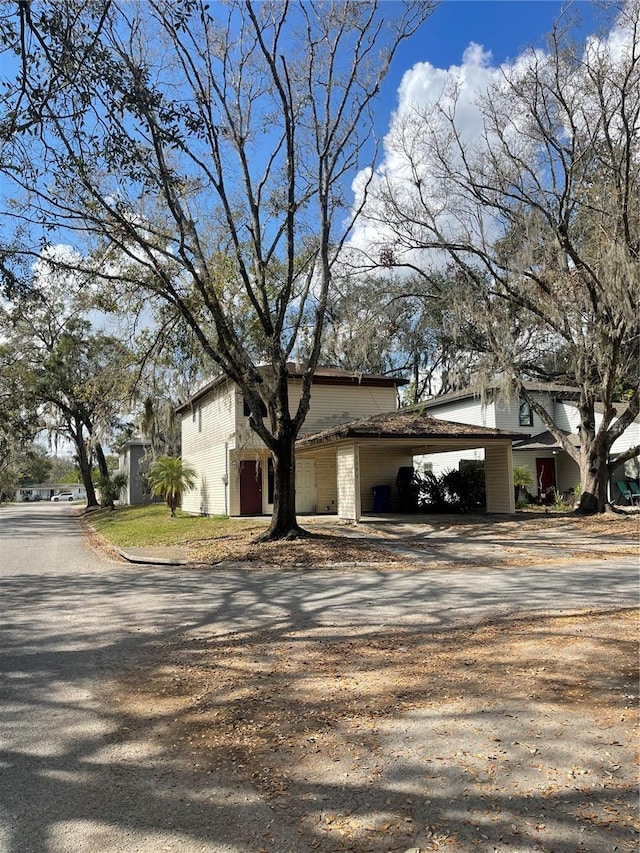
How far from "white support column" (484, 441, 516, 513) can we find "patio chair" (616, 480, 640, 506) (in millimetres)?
5816

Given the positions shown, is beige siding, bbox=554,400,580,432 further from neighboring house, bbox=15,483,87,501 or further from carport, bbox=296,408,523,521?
neighboring house, bbox=15,483,87,501

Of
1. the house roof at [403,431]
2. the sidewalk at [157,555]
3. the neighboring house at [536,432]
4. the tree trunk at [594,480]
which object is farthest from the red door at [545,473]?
the sidewalk at [157,555]

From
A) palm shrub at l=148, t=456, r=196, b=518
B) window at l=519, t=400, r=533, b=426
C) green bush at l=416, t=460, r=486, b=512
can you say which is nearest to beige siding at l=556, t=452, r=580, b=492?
window at l=519, t=400, r=533, b=426

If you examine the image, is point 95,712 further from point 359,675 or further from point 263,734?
point 359,675

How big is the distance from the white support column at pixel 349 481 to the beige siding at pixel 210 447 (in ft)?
18.2

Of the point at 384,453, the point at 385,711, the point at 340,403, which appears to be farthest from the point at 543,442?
the point at 385,711

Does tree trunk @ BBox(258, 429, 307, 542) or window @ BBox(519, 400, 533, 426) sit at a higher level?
window @ BBox(519, 400, 533, 426)

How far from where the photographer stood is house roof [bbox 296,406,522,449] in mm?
18391

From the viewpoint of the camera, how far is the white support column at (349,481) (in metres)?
18.6

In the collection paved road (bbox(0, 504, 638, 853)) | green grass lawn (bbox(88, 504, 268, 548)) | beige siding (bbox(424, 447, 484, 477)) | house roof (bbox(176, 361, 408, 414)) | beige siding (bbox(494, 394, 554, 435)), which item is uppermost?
house roof (bbox(176, 361, 408, 414))

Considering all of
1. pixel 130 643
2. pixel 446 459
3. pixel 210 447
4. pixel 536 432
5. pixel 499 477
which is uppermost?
pixel 536 432

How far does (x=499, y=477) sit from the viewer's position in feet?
70.3

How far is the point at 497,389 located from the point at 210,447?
12.1 metres

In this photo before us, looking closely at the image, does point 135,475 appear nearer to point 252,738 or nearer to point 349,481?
point 349,481
